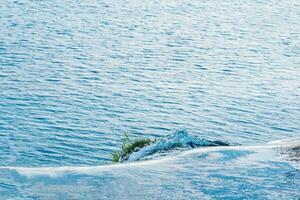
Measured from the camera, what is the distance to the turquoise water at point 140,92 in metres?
9.70

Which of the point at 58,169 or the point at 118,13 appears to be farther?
the point at 118,13

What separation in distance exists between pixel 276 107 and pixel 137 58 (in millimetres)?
10700

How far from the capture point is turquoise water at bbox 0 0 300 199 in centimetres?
970

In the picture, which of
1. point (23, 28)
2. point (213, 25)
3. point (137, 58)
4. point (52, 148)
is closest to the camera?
point (52, 148)

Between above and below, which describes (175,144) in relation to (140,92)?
above

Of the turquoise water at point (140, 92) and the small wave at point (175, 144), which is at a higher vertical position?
the small wave at point (175, 144)

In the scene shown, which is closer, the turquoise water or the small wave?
the turquoise water

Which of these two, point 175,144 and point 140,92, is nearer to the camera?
point 175,144

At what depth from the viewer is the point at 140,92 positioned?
33125 millimetres

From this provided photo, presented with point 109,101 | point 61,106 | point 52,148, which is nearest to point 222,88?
point 109,101

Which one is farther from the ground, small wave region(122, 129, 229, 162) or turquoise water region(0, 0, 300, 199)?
small wave region(122, 129, 229, 162)

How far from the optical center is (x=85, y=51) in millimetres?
40531

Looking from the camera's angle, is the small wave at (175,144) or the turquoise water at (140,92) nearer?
the turquoise water at (140,92)

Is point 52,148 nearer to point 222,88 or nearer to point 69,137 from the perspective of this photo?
point 69,137
